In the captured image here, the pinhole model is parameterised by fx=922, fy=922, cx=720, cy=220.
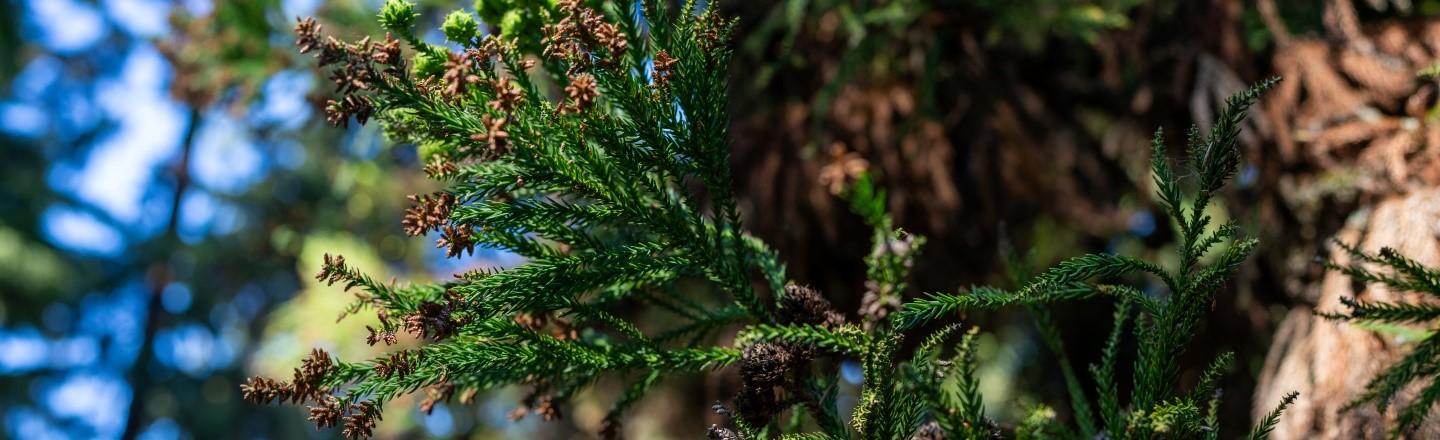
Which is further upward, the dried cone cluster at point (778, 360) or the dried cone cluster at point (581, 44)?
the dried cone cluster at point (581, 44)

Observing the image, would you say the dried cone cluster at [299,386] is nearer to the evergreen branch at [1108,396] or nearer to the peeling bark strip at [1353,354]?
the evergreen branch at [1108,396]

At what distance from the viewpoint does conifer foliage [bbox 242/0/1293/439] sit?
95 cm

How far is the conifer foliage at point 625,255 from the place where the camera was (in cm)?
95

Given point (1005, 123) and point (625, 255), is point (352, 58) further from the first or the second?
point (1005, 123)

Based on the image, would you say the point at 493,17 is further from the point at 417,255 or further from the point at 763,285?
the point at 417,255

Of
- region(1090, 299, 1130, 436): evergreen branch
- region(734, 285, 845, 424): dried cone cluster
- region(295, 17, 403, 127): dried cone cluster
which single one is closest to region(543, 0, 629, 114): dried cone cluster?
region(295, 17, 403, 127): dried cone cluster

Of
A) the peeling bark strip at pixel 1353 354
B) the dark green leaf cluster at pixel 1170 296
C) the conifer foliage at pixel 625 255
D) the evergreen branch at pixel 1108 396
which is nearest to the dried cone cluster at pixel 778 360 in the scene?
the conifer foliage at pixel 625 255

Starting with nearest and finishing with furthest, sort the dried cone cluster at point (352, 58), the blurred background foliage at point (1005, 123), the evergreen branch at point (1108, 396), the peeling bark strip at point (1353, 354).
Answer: the dried cone cluster at point (352, 58) → the evergreen branch at point (1108, 396) → the peeling bark strip at point (1353, 354) → the blurred background foliage at point (1005, 123)

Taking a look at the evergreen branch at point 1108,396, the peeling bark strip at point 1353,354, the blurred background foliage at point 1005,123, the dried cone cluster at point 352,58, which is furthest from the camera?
the blurred background foliage at point 1005,123

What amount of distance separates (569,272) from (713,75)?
28 cm

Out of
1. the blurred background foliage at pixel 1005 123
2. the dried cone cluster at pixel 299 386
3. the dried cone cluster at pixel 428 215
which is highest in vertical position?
the blurred background foliage at pixel 1005 123

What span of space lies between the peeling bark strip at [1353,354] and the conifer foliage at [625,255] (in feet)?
2.04

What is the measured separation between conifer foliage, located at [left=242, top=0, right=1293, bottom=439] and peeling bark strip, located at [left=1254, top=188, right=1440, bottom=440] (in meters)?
0.62

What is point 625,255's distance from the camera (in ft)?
3.41
